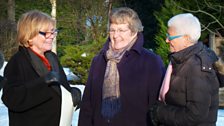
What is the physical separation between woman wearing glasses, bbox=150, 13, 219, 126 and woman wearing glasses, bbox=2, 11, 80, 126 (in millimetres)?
782

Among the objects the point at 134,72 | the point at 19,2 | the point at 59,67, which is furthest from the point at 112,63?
the point at 19,2

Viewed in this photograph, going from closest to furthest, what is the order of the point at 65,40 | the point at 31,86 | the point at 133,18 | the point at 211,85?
the point at 211,85 < the point at 31,86 < the point at 133,18 < the point at 65,40

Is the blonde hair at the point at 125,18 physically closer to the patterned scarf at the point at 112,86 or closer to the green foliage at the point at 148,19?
the patterned scarf at the point at 112,86

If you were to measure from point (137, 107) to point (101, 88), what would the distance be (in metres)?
0.35

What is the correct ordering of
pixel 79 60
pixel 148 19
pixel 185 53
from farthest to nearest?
pixel 148 19, pixel 79 60, pixel 185 53

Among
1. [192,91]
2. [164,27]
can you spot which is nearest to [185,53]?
[192,91]

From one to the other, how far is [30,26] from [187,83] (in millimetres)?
1314

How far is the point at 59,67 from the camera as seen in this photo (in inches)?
153

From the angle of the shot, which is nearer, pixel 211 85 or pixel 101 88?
pixel 211 85

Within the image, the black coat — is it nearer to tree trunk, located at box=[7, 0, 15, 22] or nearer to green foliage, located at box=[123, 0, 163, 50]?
green foliage, located at box=[123, 0, 163, 50]

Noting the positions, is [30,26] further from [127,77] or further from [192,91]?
[192,91]

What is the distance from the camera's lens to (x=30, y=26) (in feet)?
11.8

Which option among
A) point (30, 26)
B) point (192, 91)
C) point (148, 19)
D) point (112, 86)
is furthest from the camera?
point (148, 19)

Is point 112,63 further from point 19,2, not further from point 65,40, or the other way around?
point 19,2
